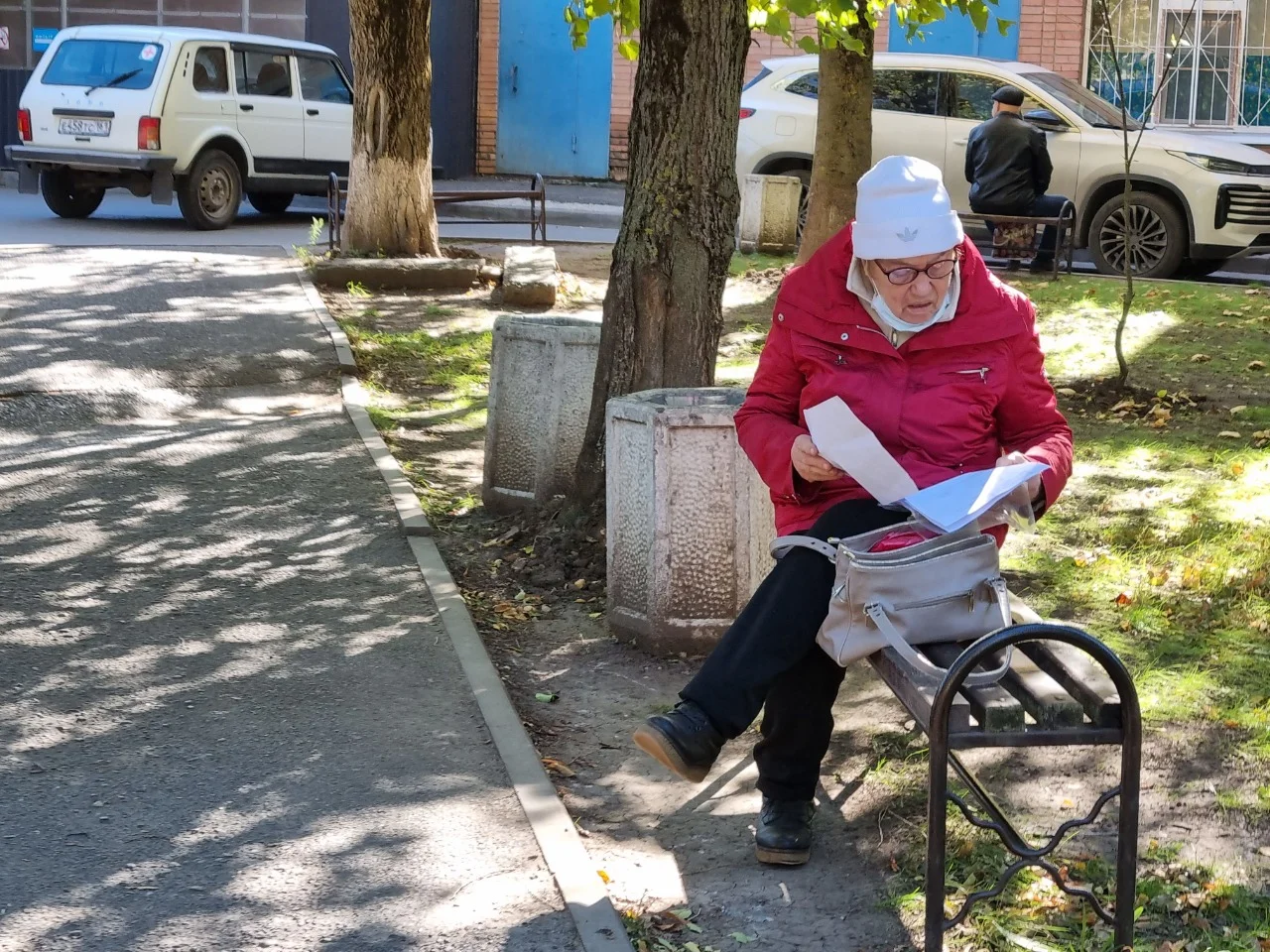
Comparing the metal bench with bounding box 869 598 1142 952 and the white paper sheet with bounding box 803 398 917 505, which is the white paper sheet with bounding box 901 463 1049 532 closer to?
the white paper sheet with bounding box 803 398 917 505

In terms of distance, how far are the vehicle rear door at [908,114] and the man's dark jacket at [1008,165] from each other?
1644 mm

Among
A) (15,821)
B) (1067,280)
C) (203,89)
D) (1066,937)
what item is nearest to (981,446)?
(1066,937)

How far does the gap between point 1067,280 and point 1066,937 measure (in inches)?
417

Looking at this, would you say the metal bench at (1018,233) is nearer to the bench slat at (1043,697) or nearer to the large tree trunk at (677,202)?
the large tree trunk at (677,202)

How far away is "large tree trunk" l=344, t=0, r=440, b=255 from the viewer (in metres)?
13.3

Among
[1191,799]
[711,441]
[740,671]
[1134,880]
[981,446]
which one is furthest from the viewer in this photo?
[711,441]

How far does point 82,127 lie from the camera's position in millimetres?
16656

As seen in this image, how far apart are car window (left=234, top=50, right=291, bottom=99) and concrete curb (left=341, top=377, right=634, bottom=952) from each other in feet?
37.6

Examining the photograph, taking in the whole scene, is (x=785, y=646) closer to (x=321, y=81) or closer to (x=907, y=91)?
(x=907, y=91)

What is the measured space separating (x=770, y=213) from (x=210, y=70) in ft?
19.9

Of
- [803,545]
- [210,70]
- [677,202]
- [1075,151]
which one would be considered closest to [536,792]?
[803,545]

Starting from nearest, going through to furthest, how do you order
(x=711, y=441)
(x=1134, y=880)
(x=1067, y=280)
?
(x=1134, y=880) → (x=711, y=441) → (x=1067, y=280)

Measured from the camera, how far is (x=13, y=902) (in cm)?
365

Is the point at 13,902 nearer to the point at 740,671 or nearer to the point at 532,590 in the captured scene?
the point at 740,671
